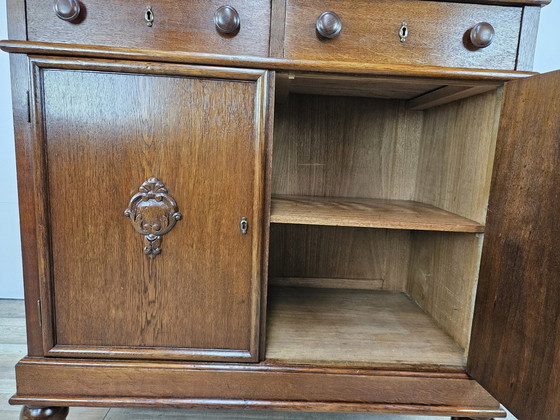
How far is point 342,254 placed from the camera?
47.4 inches

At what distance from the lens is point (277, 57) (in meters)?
0.66

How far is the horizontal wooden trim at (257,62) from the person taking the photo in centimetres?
63

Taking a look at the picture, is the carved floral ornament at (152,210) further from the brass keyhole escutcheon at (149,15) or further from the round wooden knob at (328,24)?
the round wooden knob at (328,24)

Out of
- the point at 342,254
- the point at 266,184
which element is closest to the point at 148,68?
the point at 266,184

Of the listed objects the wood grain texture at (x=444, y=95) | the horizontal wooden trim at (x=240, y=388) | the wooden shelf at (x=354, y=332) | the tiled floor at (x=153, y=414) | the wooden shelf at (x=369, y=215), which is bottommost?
the tiled floor at (x=153, y=414)

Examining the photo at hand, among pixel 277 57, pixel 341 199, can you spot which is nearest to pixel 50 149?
pixel 277 57

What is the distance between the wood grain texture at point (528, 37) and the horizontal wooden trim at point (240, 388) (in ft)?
2.15

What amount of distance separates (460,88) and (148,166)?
68 cm

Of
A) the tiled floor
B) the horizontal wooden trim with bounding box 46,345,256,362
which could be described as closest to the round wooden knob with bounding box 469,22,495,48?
the horizontal wooden trim with bounding box 46,345,256,362

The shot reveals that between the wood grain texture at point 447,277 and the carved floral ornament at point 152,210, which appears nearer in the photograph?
the carved floral ornament at point 152,210

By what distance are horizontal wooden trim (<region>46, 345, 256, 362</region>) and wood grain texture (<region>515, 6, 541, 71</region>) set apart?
2.63 feet

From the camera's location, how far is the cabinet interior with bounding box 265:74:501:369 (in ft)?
2.53

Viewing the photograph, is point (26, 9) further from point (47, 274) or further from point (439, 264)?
point (439, 264)

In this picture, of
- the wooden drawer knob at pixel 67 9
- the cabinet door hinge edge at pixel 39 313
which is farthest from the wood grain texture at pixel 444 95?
the cabinet door hinge edge at pixel 39 313
